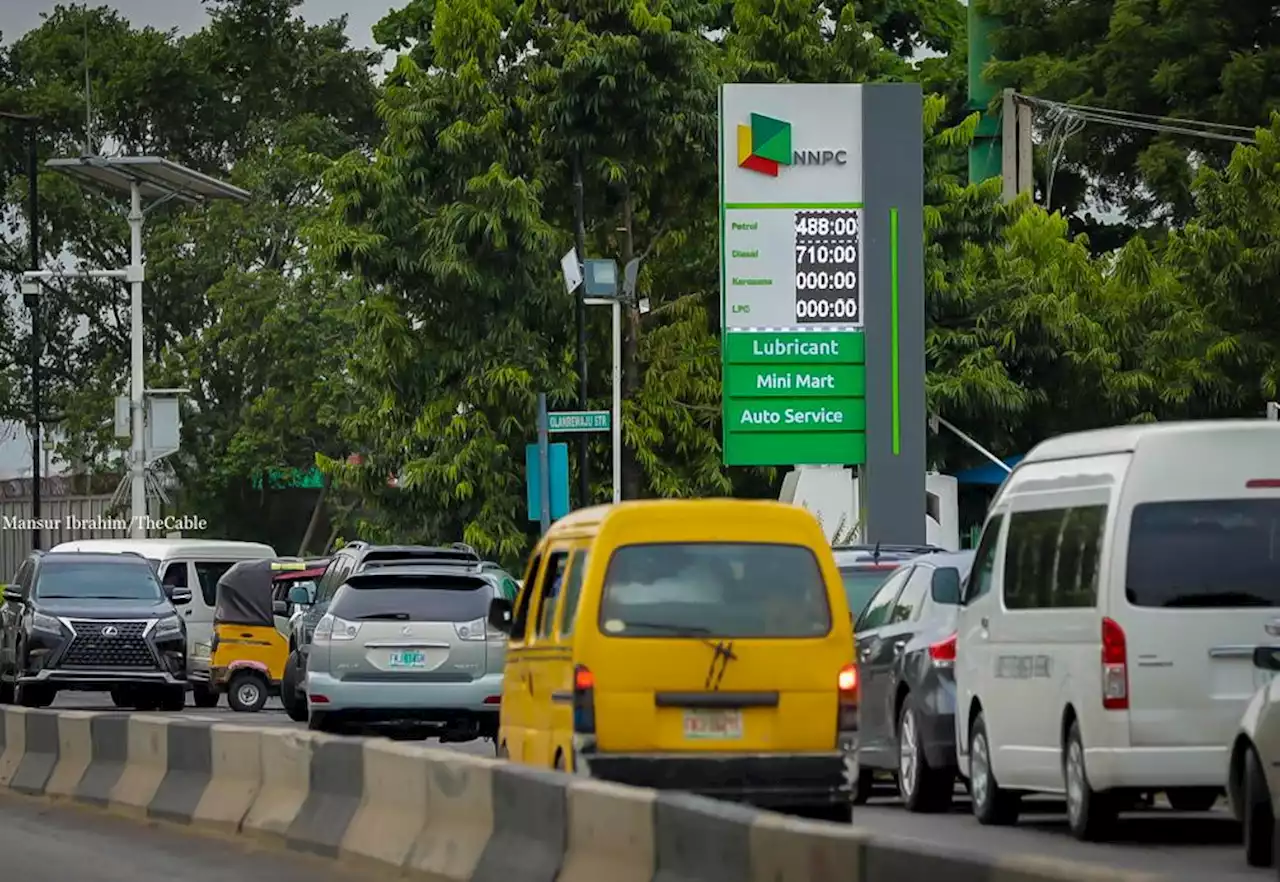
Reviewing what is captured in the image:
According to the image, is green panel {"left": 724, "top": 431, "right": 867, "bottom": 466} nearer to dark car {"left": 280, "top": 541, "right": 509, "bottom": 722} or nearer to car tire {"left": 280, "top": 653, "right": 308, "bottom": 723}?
dark car {"left": 280, "top": 541, "right": 509, "bottom": 722}

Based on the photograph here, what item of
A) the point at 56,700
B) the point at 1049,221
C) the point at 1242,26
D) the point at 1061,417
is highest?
the point at 1242,26

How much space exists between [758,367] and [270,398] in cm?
3629

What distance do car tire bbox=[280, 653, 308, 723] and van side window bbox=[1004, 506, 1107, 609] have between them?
13.8 m

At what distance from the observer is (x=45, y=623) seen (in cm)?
3372

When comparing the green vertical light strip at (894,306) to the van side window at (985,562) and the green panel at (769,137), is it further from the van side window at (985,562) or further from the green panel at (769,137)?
the van side window at (985,562)

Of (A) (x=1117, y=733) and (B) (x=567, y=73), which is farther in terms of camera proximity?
(B) (x=567, y=73)

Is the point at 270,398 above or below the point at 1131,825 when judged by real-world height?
above

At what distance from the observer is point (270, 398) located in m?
70.8

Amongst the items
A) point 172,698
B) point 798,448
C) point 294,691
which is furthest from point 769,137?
point 294,691

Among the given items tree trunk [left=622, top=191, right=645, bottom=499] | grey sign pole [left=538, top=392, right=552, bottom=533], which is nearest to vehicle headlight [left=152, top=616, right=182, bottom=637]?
grey sign pole [left=538, top=392, right=552, bottom=533]

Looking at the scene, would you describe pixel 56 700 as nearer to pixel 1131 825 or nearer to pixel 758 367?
pixel 758 367

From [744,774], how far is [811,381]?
2158 cm

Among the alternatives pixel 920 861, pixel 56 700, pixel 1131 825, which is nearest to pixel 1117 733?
pixel 1131 825

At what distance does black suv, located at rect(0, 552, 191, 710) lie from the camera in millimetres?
33500
